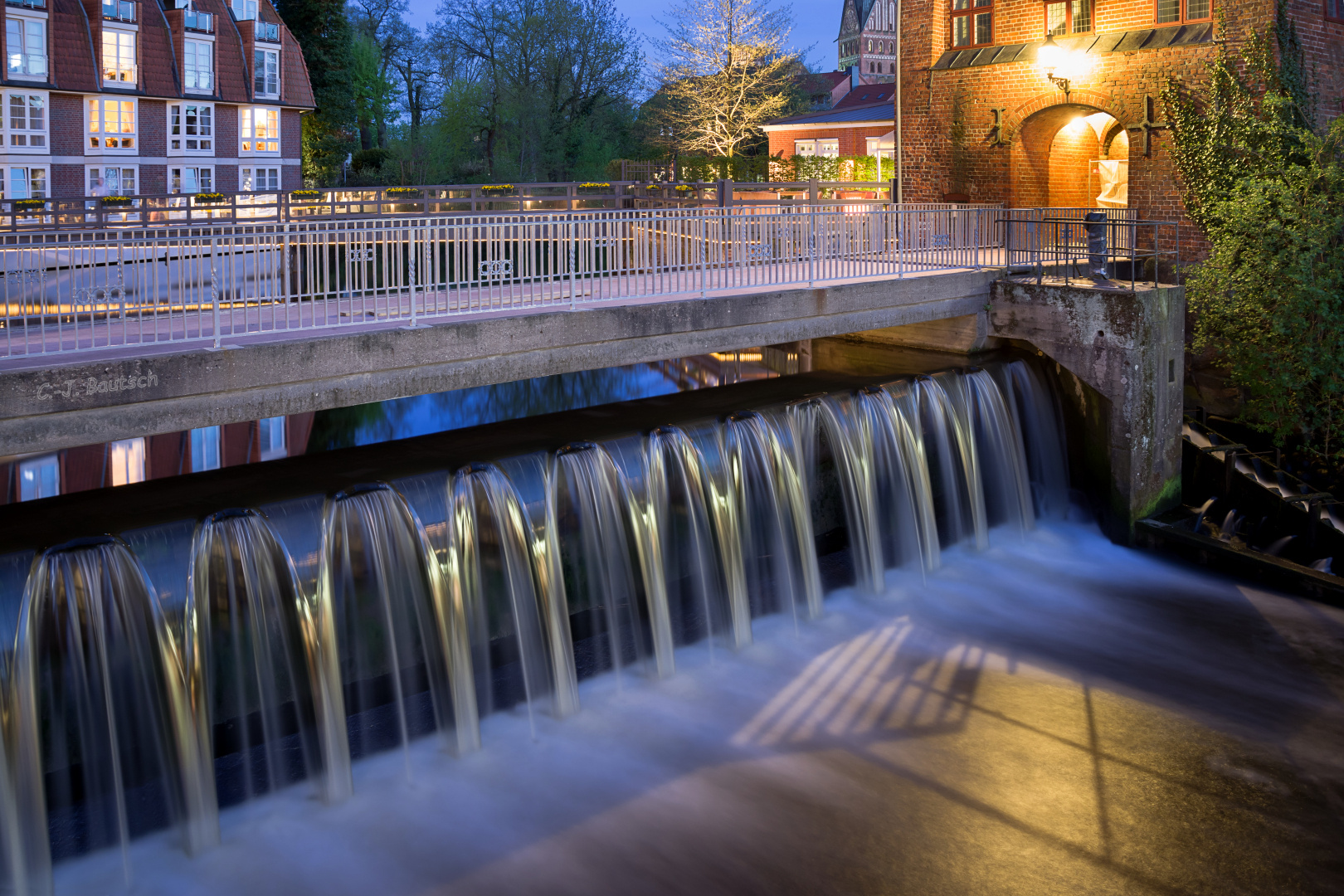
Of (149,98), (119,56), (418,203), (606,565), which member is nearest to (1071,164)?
(418,203)

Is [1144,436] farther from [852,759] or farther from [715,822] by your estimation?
[715,822]

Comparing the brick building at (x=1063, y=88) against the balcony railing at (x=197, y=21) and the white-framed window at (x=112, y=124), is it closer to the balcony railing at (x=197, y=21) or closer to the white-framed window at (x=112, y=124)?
the white-framed window at (x=112, y=124)

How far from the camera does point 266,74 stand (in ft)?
145

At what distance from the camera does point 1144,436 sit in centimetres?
1611

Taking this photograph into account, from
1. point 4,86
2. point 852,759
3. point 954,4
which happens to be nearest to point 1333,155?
point 954,4

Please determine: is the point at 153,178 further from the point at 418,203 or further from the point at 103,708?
the point at 103,708

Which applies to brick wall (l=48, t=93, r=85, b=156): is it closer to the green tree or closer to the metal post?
the green tree

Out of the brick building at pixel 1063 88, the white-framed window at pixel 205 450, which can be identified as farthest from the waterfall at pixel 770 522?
the brick building at pixel 1063 88

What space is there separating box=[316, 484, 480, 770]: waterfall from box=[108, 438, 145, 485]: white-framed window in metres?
7.05

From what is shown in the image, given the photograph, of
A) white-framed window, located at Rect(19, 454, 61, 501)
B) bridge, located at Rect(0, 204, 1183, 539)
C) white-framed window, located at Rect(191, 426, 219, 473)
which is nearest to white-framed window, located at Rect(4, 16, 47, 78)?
bridge, located at Rect(0, 204, 1183, 539)

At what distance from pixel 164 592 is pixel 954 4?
829 inches

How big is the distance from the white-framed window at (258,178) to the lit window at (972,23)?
29.0 metres

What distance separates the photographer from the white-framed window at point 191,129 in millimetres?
41094

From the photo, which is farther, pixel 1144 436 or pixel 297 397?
pixel 1144 436
